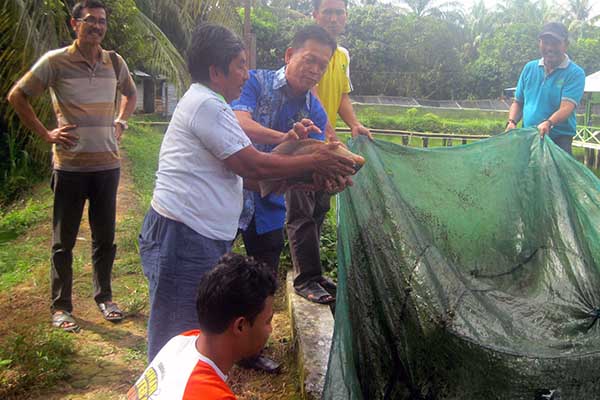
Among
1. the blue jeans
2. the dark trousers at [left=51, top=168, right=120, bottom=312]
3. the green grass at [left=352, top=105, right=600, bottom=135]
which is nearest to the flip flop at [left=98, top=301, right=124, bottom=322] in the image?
the dark trousers at [left=51, top=168, right=120, bottom=312]

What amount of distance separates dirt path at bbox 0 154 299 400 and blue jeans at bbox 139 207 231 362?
880 mm

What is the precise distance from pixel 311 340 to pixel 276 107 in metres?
1.16

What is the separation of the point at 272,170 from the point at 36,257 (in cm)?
366

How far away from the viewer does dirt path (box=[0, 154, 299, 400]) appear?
2.79 m

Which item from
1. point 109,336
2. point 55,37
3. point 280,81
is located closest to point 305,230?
point 280,81

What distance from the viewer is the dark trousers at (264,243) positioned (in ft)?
9.53

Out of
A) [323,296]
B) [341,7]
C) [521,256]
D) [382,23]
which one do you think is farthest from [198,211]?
[382,23]

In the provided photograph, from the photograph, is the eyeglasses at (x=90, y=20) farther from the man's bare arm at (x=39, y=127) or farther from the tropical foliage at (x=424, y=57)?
the tropical foliage at (x=424, y=57)

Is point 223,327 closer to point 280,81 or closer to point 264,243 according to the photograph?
point 264,243

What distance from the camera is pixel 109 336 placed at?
3.36 meters

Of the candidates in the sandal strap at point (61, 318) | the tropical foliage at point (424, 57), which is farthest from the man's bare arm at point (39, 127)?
the tropical foliage at point (424, 57)

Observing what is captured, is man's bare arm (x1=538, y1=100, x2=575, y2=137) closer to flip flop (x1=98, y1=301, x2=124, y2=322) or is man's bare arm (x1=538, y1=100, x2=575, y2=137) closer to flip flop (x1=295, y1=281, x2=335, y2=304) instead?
flip flop (x1=295, y1=281, x2=335, y2=304)

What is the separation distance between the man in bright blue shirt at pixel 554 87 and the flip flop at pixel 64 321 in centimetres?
333

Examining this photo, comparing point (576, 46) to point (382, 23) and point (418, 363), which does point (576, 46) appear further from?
point (418, 363)
